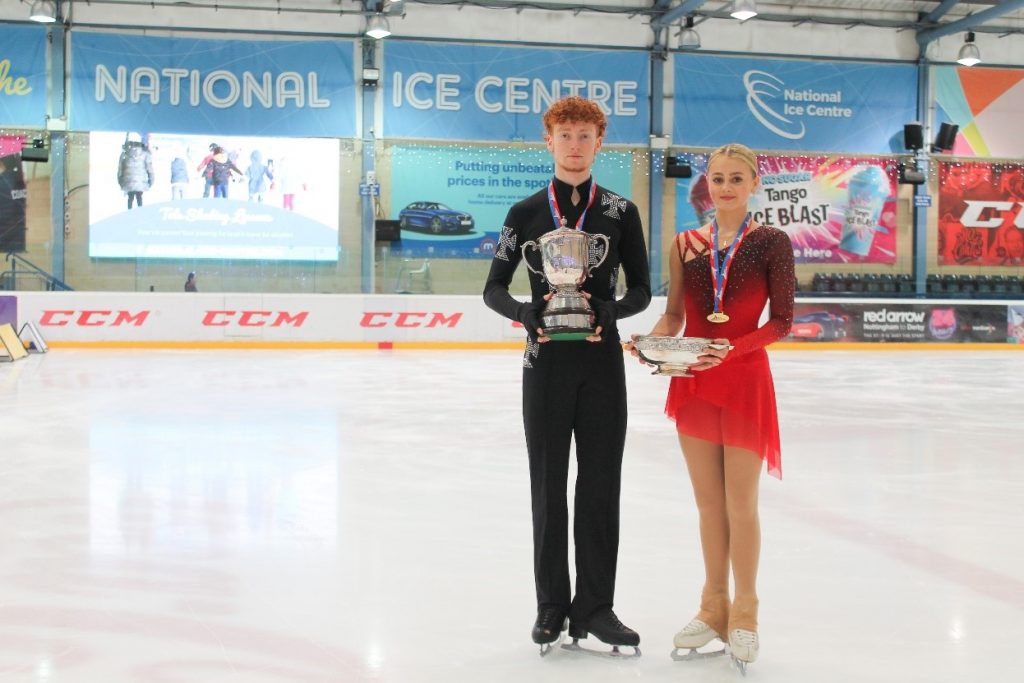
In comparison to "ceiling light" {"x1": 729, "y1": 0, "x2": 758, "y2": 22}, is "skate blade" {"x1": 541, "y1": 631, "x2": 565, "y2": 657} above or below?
below

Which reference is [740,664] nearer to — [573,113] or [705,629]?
[705,629]

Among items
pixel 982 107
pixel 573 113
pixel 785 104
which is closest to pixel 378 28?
pixel 785 104

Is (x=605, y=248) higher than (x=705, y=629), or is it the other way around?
(x=605, y=248)

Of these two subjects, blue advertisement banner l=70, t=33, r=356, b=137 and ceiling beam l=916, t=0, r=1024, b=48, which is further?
blue advertisement banner l=70, t=33, r=356, b=137

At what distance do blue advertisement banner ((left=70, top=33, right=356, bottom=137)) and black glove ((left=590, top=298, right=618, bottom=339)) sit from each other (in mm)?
18105

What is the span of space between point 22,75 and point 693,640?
19.9 metres

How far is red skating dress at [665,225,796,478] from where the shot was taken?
282 centimetres

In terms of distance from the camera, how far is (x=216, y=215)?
1939 cm

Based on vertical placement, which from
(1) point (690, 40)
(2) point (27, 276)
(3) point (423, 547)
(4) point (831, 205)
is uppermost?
(1) point (690, 40)

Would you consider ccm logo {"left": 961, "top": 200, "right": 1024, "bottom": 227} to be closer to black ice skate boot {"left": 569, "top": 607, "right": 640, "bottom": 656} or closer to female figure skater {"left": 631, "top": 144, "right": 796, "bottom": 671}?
female figure skater {"left": 631, "top": 144, "right": 796, "bottom": 671}

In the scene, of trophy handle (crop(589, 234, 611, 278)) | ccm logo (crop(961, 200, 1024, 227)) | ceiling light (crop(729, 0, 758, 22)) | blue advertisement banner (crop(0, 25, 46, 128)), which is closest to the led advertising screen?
blue advertisement banner (crop(0, 25, 46, 128))

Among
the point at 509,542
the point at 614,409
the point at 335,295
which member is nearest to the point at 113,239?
the point at 335,295

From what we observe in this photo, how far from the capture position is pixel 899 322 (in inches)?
714

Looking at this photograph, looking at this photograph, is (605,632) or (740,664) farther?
(605,632)
